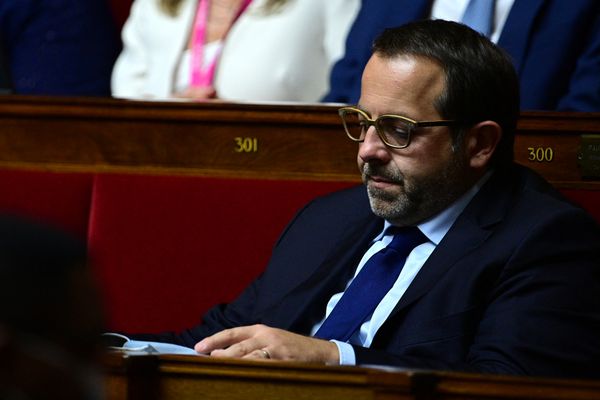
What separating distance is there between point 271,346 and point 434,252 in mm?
350

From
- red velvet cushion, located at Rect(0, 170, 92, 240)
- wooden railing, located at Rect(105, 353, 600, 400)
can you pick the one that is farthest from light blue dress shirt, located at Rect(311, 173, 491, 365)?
red velvet cushion, located at Rect(0, 170, 92, 240)

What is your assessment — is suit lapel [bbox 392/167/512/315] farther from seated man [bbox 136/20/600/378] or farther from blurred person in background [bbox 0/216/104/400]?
blurred person in background [bbox 0/216/104/400]

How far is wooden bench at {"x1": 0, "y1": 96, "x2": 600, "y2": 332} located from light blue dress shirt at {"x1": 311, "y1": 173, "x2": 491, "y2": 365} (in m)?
0.42

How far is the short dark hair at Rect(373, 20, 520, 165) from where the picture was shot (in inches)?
76.6

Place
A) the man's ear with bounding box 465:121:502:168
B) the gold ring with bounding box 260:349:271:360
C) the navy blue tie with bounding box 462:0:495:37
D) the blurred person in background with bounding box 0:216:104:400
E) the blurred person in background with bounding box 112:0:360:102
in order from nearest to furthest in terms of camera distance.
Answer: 1. the blurred person in background with bounding box 0:216:104:400
2. the gold ring with bounding box 260:349:271:360
3. the man's ear with bounding box 465:121:502:168
4. the navy blue tie with bounding box 462:0:495:37
5. the blurred person in background with bounding box 112:0:360:102

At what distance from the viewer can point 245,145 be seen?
2482 mm

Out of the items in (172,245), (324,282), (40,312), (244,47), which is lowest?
(172,245)

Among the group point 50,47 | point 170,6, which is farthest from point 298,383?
point 50,47

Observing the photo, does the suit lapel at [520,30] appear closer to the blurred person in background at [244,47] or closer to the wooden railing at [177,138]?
the wooden railing at [177,138]

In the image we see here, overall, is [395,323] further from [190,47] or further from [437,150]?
[190,47]

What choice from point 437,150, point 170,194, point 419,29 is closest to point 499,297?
point 437,150

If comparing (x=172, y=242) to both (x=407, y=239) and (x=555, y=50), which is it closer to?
(x=407, y=239)

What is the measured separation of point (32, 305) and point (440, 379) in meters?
0.74

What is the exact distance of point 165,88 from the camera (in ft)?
10.5
